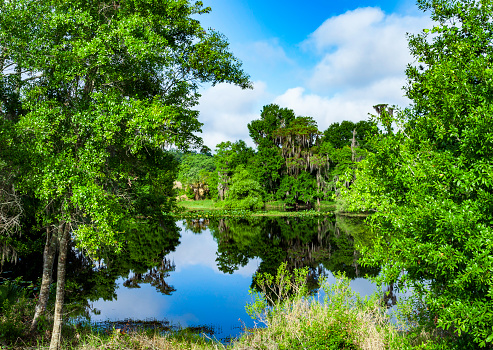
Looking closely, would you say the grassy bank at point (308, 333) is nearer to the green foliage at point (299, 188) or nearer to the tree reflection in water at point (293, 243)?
the tree reflection in water at point (293, 243)

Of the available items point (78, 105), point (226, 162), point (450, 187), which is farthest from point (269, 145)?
point (450, 187)

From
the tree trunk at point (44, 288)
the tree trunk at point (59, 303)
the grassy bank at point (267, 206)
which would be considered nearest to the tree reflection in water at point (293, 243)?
the grassy bank at point (267, 206)

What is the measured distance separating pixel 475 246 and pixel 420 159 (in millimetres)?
1809

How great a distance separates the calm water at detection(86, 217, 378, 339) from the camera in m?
14.7

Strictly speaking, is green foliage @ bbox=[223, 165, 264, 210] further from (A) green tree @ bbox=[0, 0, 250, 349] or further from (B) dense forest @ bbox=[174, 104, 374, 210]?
(A) green tree @ bbox=[0, 0, 250, 349]

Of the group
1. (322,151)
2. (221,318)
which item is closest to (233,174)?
(322,151)

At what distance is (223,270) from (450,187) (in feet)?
61.1

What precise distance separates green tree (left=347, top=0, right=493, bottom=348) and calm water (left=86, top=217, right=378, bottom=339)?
2475 mm

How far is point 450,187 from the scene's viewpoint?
18.3ft

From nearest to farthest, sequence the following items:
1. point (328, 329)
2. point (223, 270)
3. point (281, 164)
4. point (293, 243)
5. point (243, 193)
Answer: point (328, 329), point (223, 270), point (293, 243), point (243, 193), point (281, 164)

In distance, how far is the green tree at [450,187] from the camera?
4668mm

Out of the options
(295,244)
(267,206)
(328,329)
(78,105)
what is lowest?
(295,244)

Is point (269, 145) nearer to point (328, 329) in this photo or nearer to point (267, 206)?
point (267, 206)

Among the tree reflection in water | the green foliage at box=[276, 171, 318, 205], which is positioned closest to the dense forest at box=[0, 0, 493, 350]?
the tree reflection in water
